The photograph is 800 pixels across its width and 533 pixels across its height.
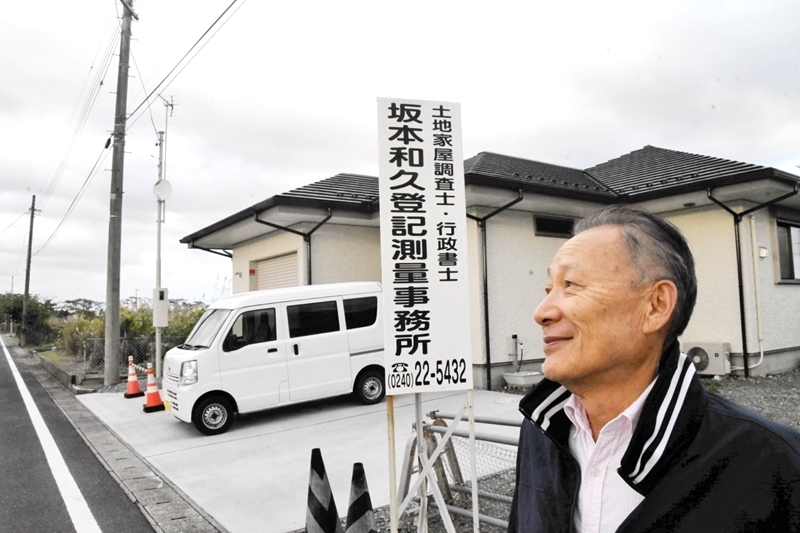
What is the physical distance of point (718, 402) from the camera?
1141mm

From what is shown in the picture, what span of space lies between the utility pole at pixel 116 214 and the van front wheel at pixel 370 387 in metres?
6.81

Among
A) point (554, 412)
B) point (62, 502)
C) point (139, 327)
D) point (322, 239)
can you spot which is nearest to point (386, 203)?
point (554, 412)

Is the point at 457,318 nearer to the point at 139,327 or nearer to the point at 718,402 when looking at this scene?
the point at 718,402

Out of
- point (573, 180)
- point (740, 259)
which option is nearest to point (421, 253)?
point (740, 259)

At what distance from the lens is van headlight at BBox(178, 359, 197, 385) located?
754 cm

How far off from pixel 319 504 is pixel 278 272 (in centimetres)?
921

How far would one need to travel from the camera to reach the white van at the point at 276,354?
761 cm

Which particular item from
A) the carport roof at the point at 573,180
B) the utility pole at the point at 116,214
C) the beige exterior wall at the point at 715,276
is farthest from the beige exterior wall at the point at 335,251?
the beige exterior wall at the point at 715,276

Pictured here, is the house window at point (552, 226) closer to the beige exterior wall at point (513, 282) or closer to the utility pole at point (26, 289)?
the beige exterior wall at point (513, 282)

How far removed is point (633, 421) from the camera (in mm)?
1230

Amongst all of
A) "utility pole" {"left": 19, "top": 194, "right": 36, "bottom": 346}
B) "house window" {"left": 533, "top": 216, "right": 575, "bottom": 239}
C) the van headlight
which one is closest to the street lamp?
the van headlight

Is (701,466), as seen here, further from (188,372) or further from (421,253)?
(188,372)

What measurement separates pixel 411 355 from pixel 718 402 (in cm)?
243

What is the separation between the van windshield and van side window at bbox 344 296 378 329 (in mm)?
1854
